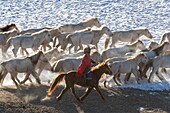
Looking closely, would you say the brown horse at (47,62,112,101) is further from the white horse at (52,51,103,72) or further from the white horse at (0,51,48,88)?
the white horse at (52,51,103,72)

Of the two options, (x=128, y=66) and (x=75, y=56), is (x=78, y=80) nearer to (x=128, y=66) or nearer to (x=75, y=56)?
(x=128, y=66)

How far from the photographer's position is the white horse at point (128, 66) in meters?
14.9

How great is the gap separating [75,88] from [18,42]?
387 centimetres

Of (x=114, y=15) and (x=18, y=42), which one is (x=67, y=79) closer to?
(x=18, y=42)

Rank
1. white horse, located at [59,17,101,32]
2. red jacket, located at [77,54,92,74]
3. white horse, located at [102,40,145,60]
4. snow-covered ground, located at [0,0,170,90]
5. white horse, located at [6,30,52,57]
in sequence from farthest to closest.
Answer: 1. snow-covered ground, located at [0,0,170,90]
2. white horse, located at [59,17,101,32]
3. white horse, located at [6,30,52,57]
4. white horse, located at [102,40,145,60]
5. red jacket, located at [77,54,92,74]

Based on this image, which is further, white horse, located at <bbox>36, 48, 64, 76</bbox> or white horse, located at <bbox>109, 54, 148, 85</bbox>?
white horse, located at <bbox>36, 48, 64, 76</bbox>

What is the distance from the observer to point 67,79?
1328cm

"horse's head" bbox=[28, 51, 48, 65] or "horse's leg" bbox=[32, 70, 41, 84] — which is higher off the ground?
"horse's head" bbox=[28, 51, 48, 65]

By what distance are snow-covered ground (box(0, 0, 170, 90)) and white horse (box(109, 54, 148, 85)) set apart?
19.2 ft

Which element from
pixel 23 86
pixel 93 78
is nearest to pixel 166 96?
pixel 93 78

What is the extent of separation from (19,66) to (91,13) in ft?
40.9

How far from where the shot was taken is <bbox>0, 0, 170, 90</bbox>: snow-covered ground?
24.0 meters

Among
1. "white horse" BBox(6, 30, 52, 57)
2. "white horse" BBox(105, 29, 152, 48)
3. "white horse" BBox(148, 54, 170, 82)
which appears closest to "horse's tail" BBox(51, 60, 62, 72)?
"white horse" BBox(148, 54, 170, 82)

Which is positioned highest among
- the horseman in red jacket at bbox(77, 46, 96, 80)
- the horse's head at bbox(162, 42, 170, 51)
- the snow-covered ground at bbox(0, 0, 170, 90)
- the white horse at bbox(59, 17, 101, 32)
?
the horseman in red jacket at bbox(77, 46, 96, 80)
